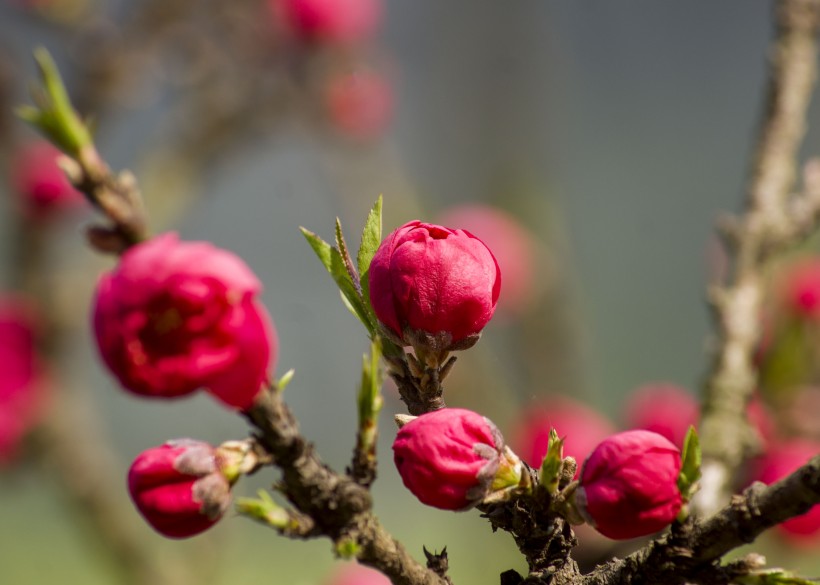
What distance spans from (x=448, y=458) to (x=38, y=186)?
2852 millimetres

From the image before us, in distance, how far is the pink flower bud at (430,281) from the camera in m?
0.84

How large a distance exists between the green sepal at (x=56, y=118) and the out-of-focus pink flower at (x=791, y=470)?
129 centimetres

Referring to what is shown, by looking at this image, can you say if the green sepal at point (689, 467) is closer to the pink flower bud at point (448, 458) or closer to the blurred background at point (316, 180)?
the pink flower bud at point (448, 458)

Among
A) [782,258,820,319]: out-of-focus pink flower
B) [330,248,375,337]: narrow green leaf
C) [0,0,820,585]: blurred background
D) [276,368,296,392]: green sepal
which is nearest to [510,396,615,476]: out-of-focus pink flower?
[0,0,820,585]: blurred background

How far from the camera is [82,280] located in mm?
3100

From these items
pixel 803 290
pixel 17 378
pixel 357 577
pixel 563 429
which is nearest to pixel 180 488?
pixel 357 577

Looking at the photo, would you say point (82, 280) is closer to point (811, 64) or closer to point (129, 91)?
point (129, 91)

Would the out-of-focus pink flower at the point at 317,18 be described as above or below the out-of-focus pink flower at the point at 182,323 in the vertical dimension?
above

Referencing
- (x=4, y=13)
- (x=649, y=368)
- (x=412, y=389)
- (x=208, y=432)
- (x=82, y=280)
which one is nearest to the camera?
(x=412, y=389)

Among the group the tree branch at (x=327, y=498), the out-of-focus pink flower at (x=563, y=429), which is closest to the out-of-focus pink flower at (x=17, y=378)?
the out-of-focus pink flower at (x=563, y=429)

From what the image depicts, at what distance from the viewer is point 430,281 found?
854 mm

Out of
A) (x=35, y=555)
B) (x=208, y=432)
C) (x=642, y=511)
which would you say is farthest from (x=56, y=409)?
(x=642, y=511)

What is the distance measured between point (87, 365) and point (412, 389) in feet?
10.3

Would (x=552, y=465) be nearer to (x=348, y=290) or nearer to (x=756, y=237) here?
(x=348, y=290)
